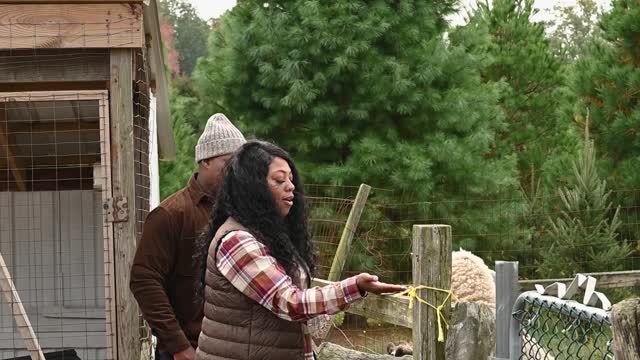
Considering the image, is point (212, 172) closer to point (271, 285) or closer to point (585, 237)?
point (271, 285)

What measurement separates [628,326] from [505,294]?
117 cm

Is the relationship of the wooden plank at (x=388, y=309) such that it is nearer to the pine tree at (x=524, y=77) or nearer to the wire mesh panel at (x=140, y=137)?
the wire mesh panel at (x=140, y=137)

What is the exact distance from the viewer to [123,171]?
19.2 ft

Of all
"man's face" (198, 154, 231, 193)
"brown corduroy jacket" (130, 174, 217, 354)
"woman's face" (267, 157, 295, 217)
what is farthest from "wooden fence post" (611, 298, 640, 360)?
"man's face" (198, 154, 231, 193)

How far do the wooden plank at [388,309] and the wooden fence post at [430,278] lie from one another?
0.36 meters

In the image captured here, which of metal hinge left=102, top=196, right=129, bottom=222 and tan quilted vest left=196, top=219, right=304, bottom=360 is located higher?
metal hinge left=102, top=196, right=129, bottom=222

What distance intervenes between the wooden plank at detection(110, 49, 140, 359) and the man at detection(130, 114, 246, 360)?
3.57 feet

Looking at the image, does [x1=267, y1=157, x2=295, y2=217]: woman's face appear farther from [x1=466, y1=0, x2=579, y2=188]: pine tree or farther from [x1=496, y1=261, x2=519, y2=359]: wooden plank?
[x1=466, y1=0, x2=579, y2=188]: pine tree

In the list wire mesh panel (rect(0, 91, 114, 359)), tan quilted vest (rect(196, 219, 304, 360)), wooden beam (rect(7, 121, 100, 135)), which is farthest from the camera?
wire mesh panel (rect(0, 91, 114, 359))

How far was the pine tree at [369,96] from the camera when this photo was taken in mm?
11797

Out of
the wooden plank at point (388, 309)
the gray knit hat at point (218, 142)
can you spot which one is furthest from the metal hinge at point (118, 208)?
the wooden plank at point (388, 309)

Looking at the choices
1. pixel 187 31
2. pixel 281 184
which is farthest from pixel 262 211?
pixel 187 31

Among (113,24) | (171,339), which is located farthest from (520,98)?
(171,339)

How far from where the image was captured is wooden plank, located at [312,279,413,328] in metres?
4.71
